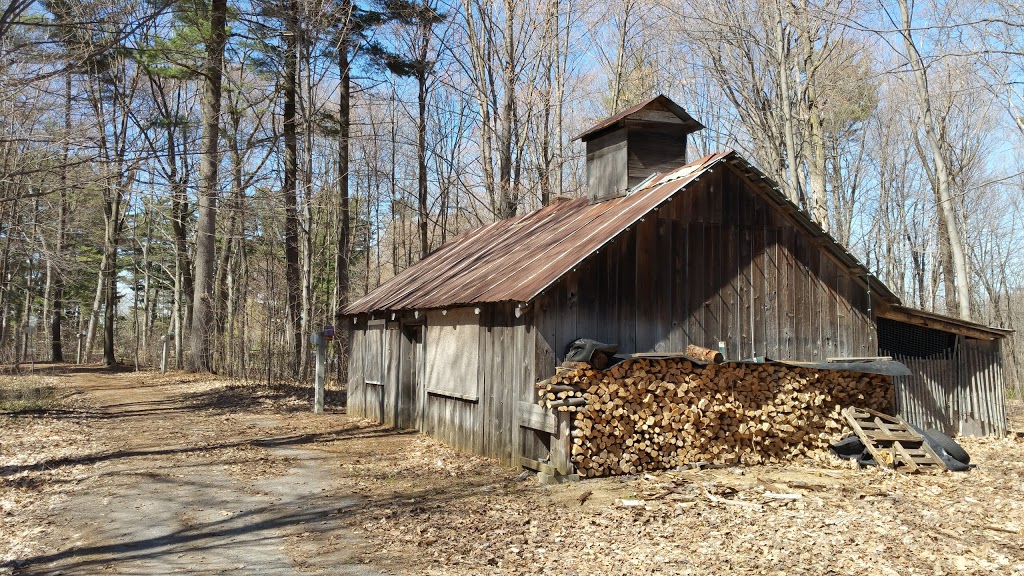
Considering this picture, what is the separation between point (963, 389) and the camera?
13461 mm

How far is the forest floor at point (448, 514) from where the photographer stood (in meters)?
6.21

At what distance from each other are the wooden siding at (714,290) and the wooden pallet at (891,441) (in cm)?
109

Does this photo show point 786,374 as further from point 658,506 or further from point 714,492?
point 658,506

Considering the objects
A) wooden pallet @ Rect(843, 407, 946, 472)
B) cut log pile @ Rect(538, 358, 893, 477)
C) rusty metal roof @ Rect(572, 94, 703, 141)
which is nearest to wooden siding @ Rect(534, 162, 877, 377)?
cut log pile @ Rect(538, 358, 893, 477)

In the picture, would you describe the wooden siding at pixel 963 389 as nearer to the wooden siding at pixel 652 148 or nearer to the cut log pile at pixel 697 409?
the cut log pile at pixel 697 409

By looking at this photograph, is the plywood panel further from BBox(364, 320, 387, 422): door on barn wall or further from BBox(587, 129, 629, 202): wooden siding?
BBox(587, 129, 629, 202): wooden siding

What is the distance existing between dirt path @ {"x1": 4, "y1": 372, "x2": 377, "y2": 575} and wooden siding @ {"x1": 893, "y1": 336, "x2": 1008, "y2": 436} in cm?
1039

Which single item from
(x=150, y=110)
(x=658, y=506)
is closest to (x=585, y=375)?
(x=658, y=506)

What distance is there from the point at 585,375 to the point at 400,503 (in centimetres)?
273

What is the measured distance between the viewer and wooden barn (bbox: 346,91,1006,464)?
9.95 m

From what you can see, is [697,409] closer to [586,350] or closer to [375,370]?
[586,350]

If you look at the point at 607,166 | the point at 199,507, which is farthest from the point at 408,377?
the point at 199,507

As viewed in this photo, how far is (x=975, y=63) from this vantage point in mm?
14641

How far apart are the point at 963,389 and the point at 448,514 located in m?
10.6
